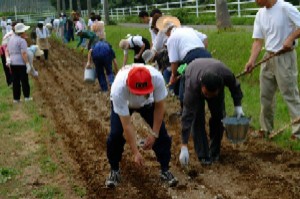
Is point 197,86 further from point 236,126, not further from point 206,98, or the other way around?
point 236,126

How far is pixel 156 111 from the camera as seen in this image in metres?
5.25

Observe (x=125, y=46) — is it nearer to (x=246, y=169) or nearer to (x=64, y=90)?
(x=64, y=90)

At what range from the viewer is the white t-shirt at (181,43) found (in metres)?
7.09

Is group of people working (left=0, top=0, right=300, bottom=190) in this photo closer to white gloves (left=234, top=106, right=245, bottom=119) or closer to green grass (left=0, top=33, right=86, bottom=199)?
white gloves (left=234, top=106, right=245, bottom=119)

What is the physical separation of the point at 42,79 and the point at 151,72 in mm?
10524

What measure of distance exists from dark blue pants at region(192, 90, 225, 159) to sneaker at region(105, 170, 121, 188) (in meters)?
1.01

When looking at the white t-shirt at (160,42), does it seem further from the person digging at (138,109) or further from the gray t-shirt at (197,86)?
the person digging at (138,109)

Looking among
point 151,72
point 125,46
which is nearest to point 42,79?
point 125,46

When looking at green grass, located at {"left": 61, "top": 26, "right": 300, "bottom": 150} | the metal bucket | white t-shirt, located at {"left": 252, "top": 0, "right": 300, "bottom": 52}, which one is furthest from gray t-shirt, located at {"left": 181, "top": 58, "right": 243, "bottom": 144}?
green grass, located at {"left": 61, "top": 26, "right": 300, "bottom": 150}

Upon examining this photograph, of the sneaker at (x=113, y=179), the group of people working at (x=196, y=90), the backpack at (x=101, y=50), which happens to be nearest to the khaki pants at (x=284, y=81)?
the group of people working at (x=196, y=90)

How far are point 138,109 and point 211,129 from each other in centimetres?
129

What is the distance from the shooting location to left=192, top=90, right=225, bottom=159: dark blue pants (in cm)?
609

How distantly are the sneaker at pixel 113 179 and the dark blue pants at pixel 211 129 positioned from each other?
1.01 metres

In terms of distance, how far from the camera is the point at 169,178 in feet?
18.7
